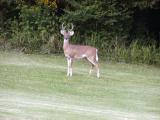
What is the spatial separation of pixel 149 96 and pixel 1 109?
554 centimetres

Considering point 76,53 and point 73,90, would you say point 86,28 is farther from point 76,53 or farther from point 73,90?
point 73,90

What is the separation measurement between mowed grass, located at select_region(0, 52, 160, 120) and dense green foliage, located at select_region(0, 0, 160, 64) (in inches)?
41.8

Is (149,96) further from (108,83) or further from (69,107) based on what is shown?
(69,107)

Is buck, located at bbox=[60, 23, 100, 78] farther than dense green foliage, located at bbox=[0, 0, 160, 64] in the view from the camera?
No

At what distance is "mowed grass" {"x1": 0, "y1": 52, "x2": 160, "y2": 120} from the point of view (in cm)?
1321

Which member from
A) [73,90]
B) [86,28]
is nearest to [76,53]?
[73,90]

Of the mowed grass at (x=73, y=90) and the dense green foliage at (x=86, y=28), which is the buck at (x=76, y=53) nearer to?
the mowed grass at (x=73, y=90)

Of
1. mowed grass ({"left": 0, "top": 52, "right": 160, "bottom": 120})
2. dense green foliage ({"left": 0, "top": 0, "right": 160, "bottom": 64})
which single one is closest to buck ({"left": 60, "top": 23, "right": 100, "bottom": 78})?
mowed grass ({"left": 0, "top": 52, "right": 160, "bottom": 120})

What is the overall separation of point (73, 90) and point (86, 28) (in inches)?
396

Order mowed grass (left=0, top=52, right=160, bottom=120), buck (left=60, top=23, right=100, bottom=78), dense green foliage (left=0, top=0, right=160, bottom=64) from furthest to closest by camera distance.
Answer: dense green foliage (left=0, top=0, right=160, bottom=64)
buck (left=60, top=23, right=100, bottom=78)
mowed grass (left=0, top=52, right=160, bottom=120)

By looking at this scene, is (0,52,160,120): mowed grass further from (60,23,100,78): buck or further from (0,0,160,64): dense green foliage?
(0,0,160,64): dense green foliage

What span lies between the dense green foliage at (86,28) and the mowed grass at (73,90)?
1063mm

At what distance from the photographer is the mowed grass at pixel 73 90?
13.2 metres

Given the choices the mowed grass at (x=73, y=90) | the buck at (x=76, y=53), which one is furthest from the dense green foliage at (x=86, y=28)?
the buck at (x=76, y=53)
